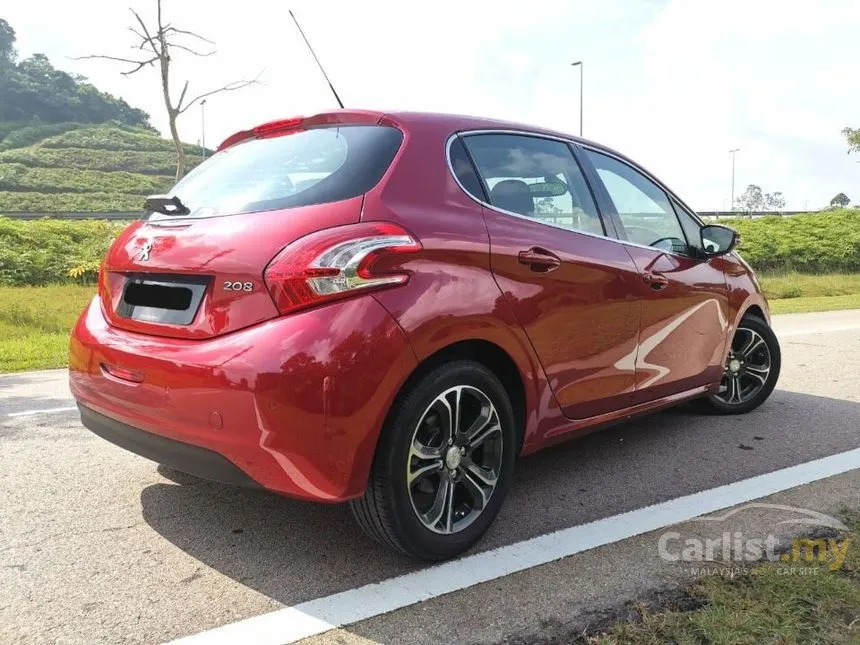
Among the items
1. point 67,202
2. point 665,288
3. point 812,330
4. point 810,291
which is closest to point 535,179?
point 665,288

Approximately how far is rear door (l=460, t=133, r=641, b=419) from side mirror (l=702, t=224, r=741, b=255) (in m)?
1.00

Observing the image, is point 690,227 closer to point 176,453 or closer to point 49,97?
point 176,453

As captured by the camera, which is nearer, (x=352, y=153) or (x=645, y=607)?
(x=645, y=607)

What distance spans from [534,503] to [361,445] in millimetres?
1278

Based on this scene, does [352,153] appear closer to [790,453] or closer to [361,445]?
[361,445]

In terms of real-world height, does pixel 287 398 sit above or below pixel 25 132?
below

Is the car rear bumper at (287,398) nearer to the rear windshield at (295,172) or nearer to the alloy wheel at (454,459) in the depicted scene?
the alloy wheel at (454,459)

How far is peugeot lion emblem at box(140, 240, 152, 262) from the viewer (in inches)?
114

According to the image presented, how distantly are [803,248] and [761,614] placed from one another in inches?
946

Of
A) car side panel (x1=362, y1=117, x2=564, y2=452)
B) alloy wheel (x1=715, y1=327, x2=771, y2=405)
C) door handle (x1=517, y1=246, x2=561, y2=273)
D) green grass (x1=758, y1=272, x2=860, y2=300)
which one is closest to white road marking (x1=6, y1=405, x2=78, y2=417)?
car side panel (x1=362, y1=117, x2=564, y2=452)

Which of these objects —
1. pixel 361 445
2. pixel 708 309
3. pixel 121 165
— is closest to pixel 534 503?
pixel 361 445

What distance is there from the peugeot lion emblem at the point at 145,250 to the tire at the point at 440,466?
1.14 metres

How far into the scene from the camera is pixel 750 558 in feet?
9.55

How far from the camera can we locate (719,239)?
14.8 feet
